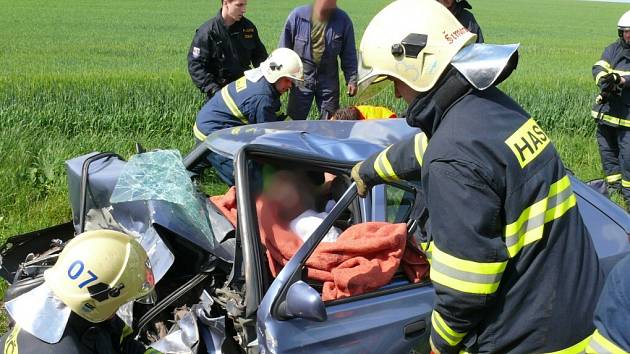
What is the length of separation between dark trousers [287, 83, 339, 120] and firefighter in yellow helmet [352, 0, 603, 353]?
4.67 meters

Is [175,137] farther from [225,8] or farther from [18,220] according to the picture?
[18,220]

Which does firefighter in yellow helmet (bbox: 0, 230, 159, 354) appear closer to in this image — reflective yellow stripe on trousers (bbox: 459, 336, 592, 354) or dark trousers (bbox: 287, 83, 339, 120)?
reflective yellow stripe on trousers (bbox: 459, 336, 592, 354)

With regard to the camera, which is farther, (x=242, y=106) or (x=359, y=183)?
(x=242, y=106)

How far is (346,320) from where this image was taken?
103 inches

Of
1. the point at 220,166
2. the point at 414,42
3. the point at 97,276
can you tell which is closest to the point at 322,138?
the point at 220,166

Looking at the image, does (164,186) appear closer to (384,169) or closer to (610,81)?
(384,169)

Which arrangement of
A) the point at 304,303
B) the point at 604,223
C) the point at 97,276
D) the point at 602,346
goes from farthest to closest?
the point at 604,223
the point at 304,303
the point at 97,276
the point at 602,346

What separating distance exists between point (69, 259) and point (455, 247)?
1250mm

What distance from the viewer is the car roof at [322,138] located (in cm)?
319

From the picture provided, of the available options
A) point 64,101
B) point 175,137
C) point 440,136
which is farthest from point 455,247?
point 64,101

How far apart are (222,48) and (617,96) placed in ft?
13.0

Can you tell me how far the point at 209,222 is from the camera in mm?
3127

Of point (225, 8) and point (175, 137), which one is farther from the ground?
A: point (225, 8)

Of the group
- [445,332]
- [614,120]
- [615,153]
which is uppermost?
[445,332]
